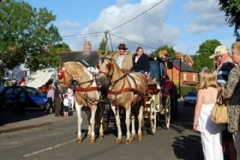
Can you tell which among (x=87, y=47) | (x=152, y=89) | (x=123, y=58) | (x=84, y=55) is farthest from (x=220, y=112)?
(x=87, y=47)

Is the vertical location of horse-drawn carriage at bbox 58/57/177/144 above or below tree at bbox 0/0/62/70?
below

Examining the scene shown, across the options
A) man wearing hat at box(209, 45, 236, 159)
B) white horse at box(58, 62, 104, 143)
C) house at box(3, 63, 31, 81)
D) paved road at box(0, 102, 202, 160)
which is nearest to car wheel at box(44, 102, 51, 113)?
paved road at box(0, 102, 202, 160)

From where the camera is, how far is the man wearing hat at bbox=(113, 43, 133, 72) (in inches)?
586

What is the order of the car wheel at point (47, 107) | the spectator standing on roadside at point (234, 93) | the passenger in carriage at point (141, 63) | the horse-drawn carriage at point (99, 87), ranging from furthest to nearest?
1. the car wheel at point (47, 107)
2. the passenger in carriage at point (141, 63)
3. the horse-drawn carriage at point (99, 87)
4. the spectator standing on roadside at point (234, 93)

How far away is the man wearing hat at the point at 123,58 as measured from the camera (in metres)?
14.9

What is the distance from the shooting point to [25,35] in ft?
163

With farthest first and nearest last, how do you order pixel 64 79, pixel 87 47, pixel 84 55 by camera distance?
pixel 87 47, pixel 84 55, pixel 64 79

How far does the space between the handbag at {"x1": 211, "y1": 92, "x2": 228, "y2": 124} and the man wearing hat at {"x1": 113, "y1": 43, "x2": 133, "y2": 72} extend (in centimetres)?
693

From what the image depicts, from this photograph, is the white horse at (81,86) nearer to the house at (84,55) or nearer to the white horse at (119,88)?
the white horse at (119,88)

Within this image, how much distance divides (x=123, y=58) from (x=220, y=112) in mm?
7483

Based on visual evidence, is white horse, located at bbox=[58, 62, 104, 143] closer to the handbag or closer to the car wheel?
the handbag

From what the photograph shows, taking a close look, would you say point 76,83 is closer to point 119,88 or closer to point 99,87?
point 99,87

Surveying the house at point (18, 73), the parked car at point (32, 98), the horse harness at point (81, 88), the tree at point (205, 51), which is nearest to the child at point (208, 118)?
the horse harness at point (81, 88)

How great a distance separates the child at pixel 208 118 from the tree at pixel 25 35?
40.4 metres
